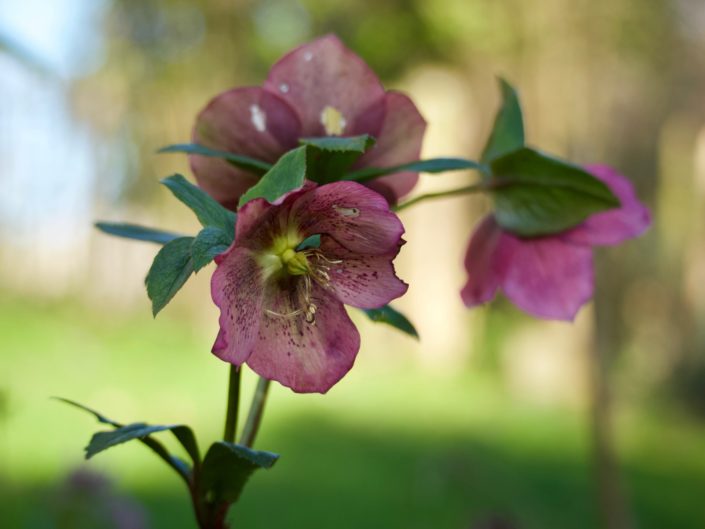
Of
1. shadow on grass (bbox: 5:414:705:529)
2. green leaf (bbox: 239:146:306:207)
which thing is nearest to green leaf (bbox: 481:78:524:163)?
green leaf (bbox: 239:146:306:207)

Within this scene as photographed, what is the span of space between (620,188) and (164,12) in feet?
13.2

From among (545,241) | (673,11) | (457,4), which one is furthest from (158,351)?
(545,241)

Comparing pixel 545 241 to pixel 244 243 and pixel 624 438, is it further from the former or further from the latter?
pixel 624 438

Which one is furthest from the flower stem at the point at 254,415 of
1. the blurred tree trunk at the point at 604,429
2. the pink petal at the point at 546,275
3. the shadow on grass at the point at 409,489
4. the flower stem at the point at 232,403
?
the shadow on grass at the point at 409,489

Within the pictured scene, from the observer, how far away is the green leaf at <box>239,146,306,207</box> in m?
0.25

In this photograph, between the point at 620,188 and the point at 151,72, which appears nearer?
the point at 620,188

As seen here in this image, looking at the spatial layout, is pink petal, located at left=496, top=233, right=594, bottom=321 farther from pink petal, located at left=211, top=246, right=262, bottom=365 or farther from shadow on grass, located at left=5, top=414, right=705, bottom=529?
shadow on grass, located at left=5, top=414, right=705, bottom=529

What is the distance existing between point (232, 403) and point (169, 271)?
0.17 feet

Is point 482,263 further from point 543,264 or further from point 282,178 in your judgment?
point 282,178

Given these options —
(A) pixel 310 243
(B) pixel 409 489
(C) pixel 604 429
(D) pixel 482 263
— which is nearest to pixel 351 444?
(B) pixel 409 489

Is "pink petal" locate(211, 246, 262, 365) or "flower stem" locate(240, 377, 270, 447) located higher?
"pink petal" locate(211, 246, 262, 365)

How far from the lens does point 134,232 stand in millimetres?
343

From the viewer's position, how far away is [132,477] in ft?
6.04

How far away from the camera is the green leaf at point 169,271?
0.25 meters
